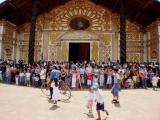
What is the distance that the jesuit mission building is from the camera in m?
22.5

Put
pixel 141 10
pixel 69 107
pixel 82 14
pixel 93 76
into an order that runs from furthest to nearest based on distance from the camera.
Result: pixel 82 14, pixel 141 10, pixel 93 76, pixel 69 107

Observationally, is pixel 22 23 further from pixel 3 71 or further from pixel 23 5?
pixel 3 71

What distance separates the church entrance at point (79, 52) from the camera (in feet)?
74.9

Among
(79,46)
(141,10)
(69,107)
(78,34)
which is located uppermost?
(141,10)

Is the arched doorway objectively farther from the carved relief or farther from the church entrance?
the carved relief

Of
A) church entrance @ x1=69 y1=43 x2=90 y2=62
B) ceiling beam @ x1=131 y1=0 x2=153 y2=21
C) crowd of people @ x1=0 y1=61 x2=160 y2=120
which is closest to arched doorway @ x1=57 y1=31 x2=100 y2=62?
church entrance @ x1=69 y1=43 x2=90 y2=62

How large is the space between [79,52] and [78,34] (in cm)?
154

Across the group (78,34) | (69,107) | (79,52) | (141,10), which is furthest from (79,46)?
(69,107)

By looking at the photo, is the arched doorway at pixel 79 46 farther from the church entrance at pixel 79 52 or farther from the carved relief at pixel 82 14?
the carved relief at pixel 82 14

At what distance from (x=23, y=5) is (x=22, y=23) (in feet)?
9.57

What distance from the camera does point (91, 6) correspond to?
23438 mm

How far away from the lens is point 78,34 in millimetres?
22828

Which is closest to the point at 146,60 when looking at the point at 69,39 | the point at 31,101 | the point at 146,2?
the point at 146,2

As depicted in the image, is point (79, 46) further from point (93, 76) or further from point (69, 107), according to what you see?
point (69, 107)
